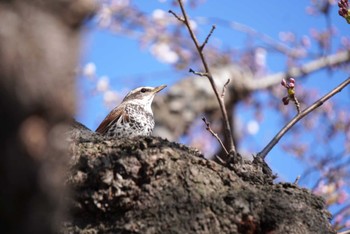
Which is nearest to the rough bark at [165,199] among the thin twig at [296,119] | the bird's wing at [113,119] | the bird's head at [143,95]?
the thin twig at [296,119]

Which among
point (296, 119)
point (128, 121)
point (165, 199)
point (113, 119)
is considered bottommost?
point (165, 199)

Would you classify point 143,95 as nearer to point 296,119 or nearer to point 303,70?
→ point 303,70

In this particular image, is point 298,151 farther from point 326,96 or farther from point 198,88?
point 326,96

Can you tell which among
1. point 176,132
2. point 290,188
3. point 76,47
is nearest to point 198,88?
point 176,132

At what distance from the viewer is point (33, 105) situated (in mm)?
1652

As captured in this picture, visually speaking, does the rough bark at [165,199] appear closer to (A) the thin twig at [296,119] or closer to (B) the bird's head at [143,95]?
(A) the thin twig at [296,119]

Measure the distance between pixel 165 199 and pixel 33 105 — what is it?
2.05m

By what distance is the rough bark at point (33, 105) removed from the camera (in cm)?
164

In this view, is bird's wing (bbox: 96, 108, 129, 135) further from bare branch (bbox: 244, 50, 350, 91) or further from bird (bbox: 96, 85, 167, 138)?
bare branch (bbox: 244, 50, 350, 91)

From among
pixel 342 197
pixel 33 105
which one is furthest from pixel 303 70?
pixel 33 105

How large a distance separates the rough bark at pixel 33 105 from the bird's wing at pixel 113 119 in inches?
206

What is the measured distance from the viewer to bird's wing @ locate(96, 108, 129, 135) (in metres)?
6.99

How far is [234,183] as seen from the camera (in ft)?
12.7

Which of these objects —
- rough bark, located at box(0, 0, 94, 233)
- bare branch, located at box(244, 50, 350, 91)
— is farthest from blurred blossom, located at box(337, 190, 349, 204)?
rough bark, located at box(0, 0, 94, 233)
